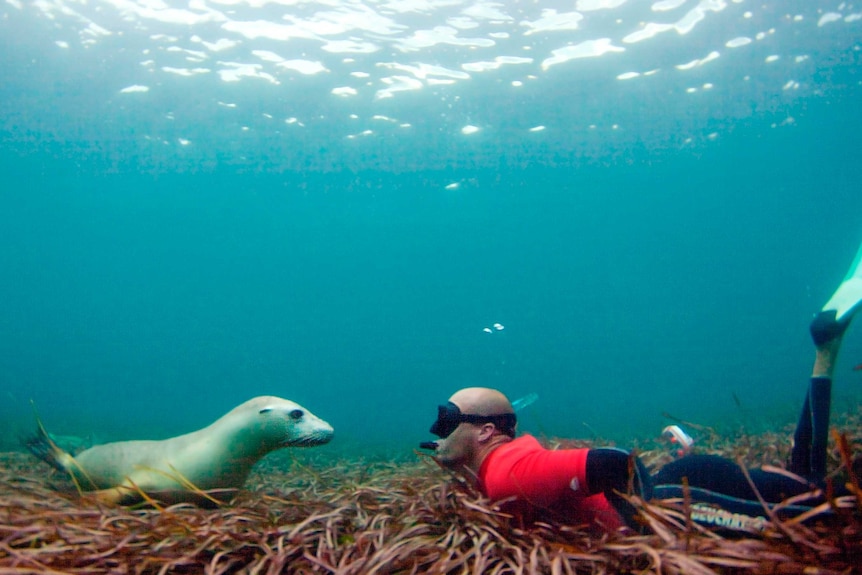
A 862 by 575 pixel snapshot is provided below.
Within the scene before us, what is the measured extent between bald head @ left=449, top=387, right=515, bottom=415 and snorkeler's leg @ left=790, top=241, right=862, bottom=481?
61.2 inches

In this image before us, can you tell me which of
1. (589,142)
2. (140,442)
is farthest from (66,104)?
(589,142)

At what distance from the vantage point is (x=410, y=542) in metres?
2.10

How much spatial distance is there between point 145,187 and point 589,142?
112ft

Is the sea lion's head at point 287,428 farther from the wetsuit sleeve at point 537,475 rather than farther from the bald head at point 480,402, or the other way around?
the wetsuit sleeve at point 537,475

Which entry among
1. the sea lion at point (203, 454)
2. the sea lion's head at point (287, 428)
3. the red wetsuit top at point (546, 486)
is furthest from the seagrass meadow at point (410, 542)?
the sea lion's head at point (287, 428)

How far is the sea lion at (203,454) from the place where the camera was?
3.35m

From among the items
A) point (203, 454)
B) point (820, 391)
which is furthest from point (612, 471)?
point (203, 454)

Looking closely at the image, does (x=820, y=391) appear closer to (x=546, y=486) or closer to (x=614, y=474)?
(x=614, y=474)

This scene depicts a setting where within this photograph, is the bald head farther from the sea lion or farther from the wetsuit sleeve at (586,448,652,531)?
the sea lion

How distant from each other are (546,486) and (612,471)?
1.06 ft

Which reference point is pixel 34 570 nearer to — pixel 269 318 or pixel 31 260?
pixel 31 260

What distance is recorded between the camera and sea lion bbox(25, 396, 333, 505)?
3346mm

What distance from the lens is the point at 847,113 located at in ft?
79.2

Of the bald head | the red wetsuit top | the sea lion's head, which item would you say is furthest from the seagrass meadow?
the sea lion's head
